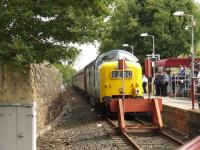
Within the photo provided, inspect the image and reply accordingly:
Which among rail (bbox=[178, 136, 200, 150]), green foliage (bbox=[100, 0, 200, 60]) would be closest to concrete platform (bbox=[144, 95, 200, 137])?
rail (bbox=[178, 136, 200, 150])

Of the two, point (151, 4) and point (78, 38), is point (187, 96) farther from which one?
Result: point (151, 4)

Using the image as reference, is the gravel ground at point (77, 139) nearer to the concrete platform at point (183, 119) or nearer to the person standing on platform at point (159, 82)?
the concrete platform at point (183, 119)

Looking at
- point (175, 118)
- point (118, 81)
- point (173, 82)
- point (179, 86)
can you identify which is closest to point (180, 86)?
point (179, 86)

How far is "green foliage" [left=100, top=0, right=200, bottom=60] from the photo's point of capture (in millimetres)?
64562

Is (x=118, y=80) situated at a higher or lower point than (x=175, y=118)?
higher

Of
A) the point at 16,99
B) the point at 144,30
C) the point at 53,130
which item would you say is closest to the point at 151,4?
the point at 144,30

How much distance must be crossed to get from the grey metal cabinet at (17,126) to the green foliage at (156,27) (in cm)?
5333

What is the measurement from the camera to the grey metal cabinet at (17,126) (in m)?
10.6

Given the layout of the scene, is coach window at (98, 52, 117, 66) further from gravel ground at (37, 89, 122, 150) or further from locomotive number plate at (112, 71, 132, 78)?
gravel ground at (37, 89, 122, 150)

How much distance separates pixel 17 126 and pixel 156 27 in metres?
54.7

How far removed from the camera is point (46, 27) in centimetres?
1210

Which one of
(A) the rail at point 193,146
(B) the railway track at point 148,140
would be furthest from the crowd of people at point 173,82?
(A) the rail at point 193,146

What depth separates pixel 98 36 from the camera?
1293cm

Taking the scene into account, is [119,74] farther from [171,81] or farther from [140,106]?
[171,81]
